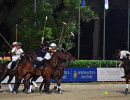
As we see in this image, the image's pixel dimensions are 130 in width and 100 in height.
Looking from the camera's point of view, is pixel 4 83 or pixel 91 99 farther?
pixel 4 83

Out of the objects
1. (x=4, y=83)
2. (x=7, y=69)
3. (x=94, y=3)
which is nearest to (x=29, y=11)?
(x=4, y=83)

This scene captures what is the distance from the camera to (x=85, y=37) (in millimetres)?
62406

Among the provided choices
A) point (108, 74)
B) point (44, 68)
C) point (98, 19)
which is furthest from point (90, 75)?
point (98, 19)

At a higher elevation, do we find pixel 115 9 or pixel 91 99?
pixel 115 9

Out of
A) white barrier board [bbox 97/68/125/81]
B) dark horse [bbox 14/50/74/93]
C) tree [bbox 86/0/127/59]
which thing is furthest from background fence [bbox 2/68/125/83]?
tree [bbox 86/0/127/59]

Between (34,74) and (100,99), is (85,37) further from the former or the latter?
(100,99)

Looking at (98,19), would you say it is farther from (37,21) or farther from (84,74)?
(84,74)

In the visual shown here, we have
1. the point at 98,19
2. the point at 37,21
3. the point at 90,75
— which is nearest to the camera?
the point at 90,75

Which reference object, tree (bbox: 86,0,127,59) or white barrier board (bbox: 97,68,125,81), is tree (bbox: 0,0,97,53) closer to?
white barrier board (bbox: 97,68,125,81)

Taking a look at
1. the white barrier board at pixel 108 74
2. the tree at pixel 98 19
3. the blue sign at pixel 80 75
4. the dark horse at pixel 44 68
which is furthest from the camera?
the tree at pixel 98 19

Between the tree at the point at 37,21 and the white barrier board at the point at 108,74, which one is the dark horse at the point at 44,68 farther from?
the white barrier board at the point at 108,74

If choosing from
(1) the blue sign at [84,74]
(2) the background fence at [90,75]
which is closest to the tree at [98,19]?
(2) the background fence at [90,75]

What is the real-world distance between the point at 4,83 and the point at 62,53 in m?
10.3

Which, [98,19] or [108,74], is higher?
[98,19]
